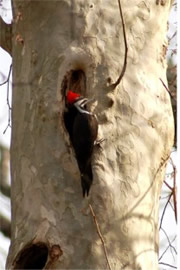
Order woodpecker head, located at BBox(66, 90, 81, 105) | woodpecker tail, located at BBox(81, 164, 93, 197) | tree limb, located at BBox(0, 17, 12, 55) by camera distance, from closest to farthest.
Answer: woodpecker tail, located at BBox(81, 164, 93, 197)
woodpecker head, located at BBox(66, 90, 81, 105)
tree limb, located at BBox(0, 17, 12, 55)

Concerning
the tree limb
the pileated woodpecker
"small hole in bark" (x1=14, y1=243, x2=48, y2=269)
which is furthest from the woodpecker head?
the tree limb

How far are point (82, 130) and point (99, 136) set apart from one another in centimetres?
12

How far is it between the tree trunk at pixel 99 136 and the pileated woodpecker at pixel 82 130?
4 cm

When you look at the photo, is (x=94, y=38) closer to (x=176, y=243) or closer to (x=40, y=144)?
(x=40, y=144)

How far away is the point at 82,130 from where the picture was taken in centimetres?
370

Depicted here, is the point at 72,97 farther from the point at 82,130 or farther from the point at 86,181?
the point at 86,181

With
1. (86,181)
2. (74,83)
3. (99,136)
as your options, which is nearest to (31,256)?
(86,181)

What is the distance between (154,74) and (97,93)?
1.26ft

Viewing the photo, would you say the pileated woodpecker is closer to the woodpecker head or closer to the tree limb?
the woodpecker head

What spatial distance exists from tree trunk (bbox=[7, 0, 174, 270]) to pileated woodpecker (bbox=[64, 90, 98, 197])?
0.04m

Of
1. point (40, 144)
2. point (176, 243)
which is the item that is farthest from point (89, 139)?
point (176, 243)

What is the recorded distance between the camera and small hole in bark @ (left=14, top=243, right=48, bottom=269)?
3.48 metres

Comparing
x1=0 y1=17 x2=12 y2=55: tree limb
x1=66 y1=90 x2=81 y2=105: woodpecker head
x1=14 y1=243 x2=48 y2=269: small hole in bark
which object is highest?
x1=0 y1=17 x2=12 y2=55: tree limb

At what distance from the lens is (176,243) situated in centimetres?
409
